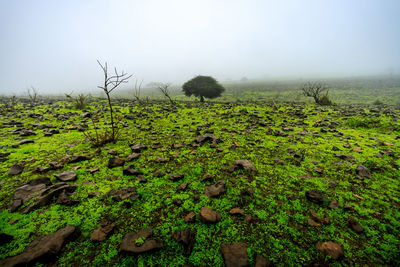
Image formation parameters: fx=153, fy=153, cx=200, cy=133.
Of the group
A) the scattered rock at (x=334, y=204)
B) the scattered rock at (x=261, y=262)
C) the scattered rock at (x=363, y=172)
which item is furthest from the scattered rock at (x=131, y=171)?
the scattered rock at (x=363, y=172)

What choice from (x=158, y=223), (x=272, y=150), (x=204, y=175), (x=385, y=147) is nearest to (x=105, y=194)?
(x=158, y=223)

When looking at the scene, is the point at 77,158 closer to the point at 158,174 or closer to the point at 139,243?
the point at 158,174

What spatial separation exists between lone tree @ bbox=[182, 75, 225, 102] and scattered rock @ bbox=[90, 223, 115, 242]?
2283 cm

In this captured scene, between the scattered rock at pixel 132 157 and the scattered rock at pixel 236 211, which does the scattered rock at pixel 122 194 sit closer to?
the scattered rock at pixel 132 157

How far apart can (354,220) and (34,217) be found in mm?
4605

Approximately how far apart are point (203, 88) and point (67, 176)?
75.0 feet

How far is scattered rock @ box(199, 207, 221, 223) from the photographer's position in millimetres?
2207

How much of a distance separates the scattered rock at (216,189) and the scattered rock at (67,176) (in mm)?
2710

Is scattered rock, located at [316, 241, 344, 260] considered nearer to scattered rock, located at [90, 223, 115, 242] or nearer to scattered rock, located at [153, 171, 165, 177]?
scattered rock, located at [90, 223, 115, 242]

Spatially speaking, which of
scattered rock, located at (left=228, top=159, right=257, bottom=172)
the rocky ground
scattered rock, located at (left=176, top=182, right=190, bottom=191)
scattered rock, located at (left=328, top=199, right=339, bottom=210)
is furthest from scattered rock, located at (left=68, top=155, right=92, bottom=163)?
scattered rock, located at (left=328, top=199, right=339, bottom=210)

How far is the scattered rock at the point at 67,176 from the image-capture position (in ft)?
9.96

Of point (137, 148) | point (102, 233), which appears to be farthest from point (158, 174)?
point (137, 148)

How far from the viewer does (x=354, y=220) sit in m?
2.20

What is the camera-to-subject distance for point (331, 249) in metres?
1.84
